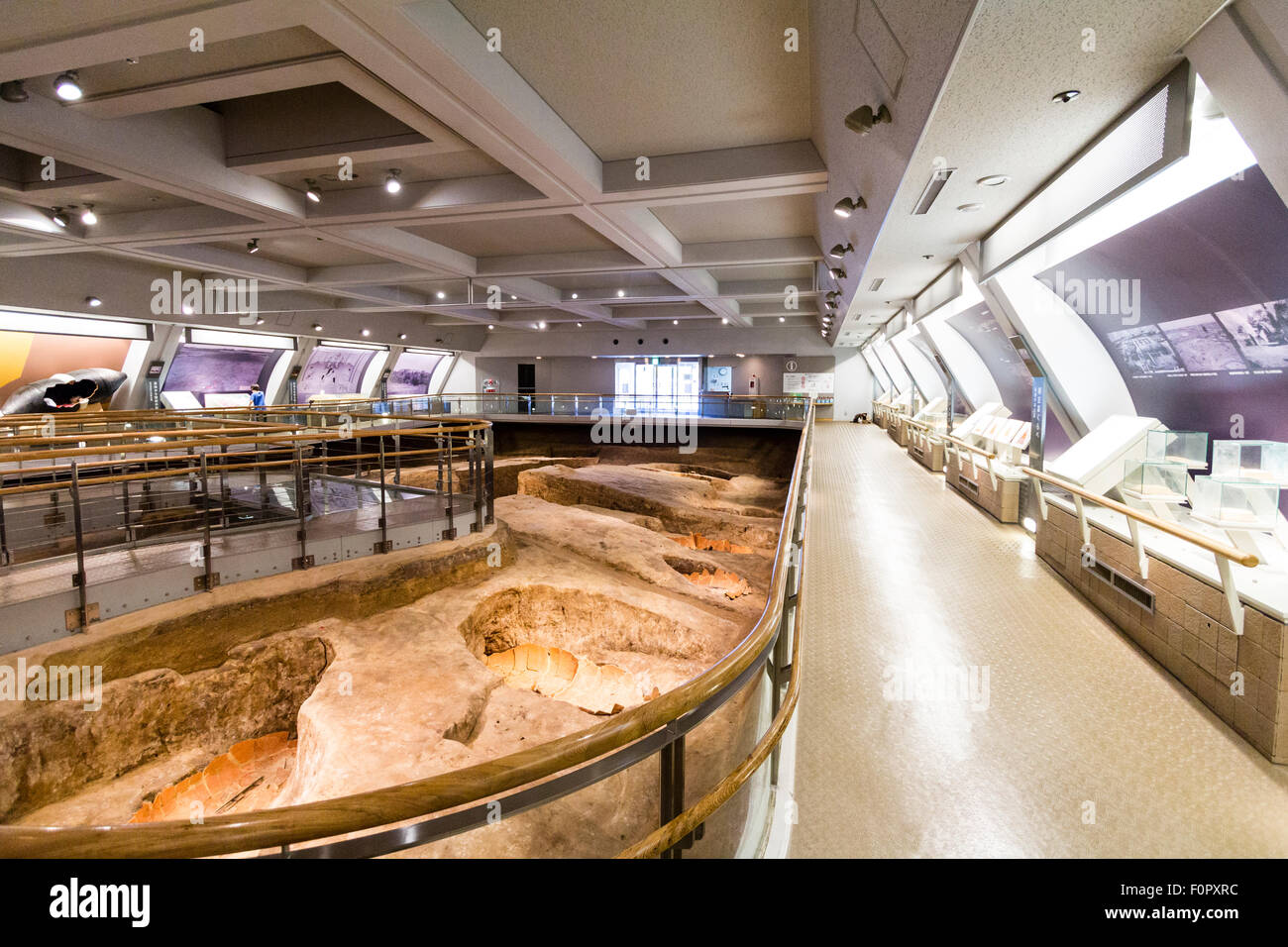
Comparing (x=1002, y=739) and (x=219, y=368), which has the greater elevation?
(x=219, y=368)

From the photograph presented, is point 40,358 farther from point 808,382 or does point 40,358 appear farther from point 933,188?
point 808,382

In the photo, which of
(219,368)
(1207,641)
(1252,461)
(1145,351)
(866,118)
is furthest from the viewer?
(219,368)

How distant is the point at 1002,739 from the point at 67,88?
6.86 meters

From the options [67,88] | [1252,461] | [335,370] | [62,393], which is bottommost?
[1252,461]

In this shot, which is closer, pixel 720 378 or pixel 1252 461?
pixel 1252 461

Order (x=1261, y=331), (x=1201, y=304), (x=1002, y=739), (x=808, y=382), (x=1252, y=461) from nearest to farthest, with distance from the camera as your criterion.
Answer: (x=1002, y=739), (x=1252, y=461), (x=1261, y=331), (x=1201, y=304), (x=808, y=382)

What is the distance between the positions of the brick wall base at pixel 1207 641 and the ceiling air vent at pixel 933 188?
9.07 feet

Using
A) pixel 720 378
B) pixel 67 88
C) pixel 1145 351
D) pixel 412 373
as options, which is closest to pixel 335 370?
pixel 412 373

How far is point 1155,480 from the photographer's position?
4285 mm

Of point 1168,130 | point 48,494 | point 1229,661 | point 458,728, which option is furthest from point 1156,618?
point 48,494

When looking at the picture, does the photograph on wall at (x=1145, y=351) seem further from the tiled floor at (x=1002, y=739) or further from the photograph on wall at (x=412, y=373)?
the photograph on wall at (x=412, y=373)
